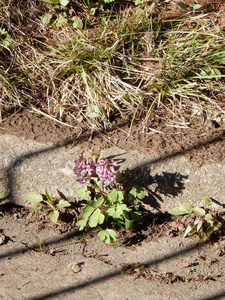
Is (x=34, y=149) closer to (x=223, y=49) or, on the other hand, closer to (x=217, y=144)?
(x=217, y=144)

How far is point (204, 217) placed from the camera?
2.62 meters

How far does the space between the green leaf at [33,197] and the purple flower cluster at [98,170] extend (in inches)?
17.5

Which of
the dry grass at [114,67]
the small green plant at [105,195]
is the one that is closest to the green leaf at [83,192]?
the small green plant at [105,195]

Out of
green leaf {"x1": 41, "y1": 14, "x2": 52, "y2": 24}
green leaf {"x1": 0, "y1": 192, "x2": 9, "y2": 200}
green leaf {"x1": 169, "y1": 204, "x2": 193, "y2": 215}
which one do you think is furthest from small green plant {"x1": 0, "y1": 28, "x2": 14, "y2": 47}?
green leaf {"x1": 169, "y1": 204, "x2": 193, "y2": 215}

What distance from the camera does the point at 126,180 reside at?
8.86 ft

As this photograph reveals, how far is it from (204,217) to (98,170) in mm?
836

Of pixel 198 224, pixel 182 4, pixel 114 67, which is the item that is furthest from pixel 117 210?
pixel 182 4

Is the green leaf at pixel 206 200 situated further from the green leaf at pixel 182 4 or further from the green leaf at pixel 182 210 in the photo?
the green leaf at pixel 182 4

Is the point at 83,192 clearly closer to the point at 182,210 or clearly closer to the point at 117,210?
the point at 117,210

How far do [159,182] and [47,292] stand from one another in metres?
1.05

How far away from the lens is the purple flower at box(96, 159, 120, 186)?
2438 millimetres

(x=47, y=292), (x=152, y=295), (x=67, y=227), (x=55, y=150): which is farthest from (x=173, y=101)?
(x=47, y=292)

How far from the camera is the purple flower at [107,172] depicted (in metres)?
2.44

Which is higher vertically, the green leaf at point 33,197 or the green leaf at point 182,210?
the green leaf at point 182,210
